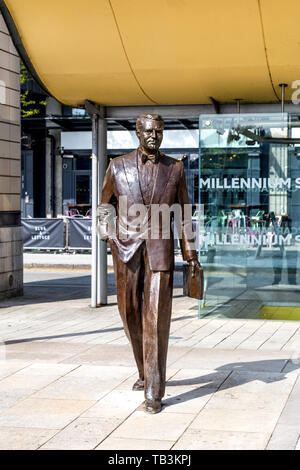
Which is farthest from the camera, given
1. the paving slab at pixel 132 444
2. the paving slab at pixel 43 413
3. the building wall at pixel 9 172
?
the building wall at pixel 9 172

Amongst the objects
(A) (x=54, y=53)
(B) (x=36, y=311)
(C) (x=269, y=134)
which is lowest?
(B) (x=36, y=311)

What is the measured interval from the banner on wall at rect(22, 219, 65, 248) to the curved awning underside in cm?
1153

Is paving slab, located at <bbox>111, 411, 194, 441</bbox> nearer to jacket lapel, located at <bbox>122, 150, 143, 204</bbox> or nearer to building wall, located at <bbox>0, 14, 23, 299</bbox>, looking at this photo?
jacket lapel, located at <bbox>122, 150, 143, 204</bbox>

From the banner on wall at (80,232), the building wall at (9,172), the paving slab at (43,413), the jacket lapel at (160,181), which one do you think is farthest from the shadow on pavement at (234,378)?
the banner on wall at (80,232)

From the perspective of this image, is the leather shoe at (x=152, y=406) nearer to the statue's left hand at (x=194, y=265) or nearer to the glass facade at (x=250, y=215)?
the statue's left hand at (x=194, y=265)

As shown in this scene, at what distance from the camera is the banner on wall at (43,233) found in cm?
2238

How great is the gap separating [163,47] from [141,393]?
5.06 meters

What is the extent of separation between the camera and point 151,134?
19.8 ft

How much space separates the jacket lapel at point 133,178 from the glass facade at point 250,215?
4847mm

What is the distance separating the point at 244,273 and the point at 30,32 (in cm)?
432

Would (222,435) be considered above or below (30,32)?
below
